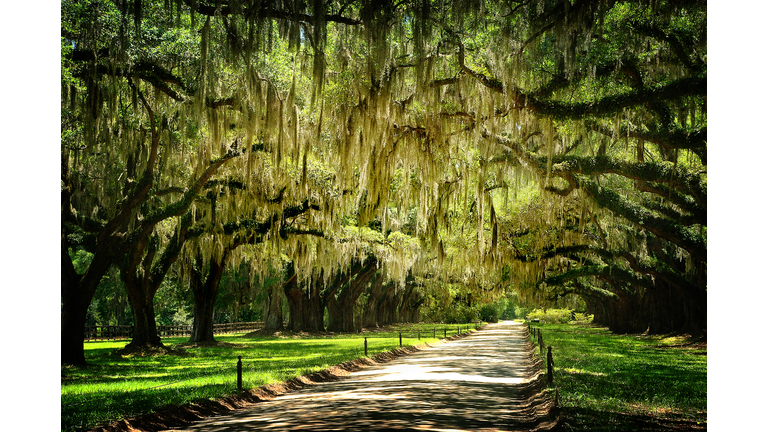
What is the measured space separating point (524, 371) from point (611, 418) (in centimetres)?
863

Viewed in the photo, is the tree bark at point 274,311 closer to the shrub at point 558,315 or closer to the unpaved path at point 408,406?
the unpaved path at point 408,406

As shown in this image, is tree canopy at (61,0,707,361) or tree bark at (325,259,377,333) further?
tree bark at (325,259,377,333)

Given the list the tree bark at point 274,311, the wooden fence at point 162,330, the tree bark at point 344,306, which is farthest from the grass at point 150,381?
the tree bark at point 344,306

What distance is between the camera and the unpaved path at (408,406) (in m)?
8.00

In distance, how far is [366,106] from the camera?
11.4 metres

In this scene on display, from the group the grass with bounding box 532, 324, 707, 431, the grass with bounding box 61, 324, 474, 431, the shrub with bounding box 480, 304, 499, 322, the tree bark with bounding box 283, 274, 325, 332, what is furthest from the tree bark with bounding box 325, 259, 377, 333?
the shrub with bounding box 480, 304, 499, 322

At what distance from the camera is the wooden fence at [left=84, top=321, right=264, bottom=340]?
138 feet

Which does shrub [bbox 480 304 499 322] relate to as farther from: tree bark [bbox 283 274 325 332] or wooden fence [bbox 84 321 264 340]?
tree bark [bbox 283 274 325 332]

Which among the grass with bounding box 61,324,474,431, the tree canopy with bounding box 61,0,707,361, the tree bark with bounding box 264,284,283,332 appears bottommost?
the tree bark with bounding box 264,284,283,332

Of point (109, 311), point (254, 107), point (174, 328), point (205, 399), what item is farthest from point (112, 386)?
point (174, 328)

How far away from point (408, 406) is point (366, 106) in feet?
17.4

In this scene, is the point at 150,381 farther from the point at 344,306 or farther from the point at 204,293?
the point at 344,306

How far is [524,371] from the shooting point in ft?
53.2

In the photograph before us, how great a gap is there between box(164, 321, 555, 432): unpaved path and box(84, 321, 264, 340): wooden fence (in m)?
22.2
